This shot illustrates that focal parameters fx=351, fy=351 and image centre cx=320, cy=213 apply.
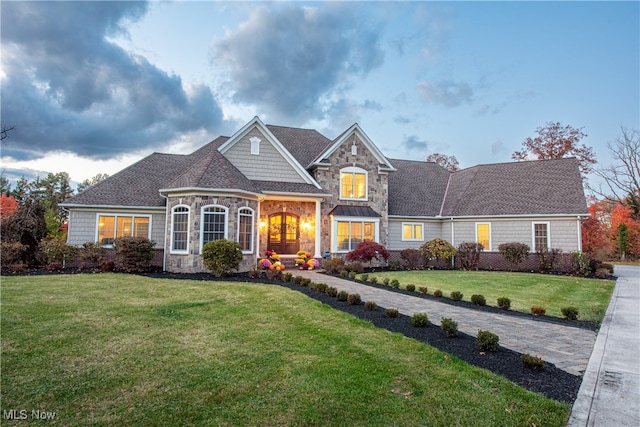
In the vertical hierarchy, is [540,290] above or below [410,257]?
below

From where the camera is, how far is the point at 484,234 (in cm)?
2028

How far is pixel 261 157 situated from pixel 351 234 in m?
6.25

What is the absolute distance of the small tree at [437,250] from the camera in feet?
63.5

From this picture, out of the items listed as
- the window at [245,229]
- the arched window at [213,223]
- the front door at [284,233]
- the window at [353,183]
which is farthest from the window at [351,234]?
the arched window at [213,223]

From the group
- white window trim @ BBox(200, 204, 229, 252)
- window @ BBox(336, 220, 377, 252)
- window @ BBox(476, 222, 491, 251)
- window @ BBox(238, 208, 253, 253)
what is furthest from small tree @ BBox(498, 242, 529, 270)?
white window trim @ BBox(200, 204, 229, 252)

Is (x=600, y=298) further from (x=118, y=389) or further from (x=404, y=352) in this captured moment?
(x=118, y=389)

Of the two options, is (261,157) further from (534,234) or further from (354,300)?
(534,234)

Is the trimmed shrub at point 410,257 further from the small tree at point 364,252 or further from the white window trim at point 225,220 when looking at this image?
the white window trim at point 225,220

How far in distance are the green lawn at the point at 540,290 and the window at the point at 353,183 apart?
5961 mm

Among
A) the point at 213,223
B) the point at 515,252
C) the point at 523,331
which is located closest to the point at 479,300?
the point at 523,331

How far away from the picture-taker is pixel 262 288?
1034cm

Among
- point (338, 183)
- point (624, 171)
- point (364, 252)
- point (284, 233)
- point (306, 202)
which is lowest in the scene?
point (364, 252)

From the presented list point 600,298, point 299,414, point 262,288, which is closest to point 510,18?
point 600,298

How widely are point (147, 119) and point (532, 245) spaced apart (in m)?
23.1
